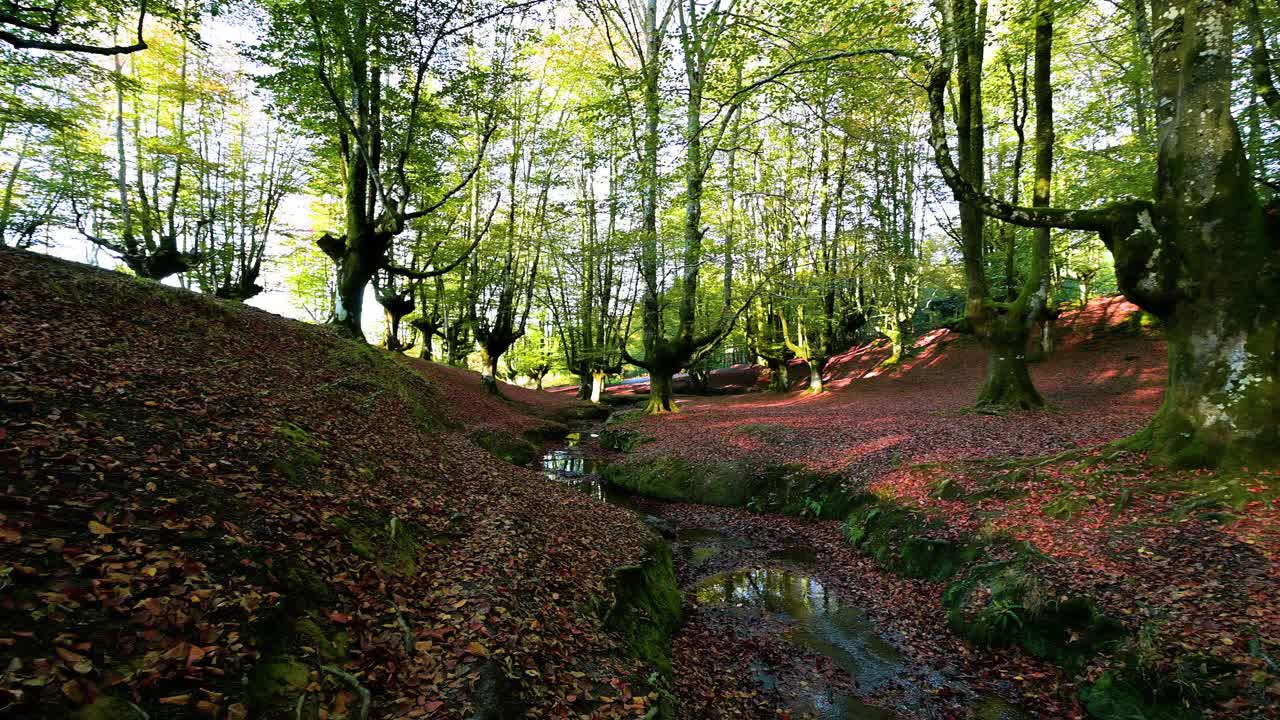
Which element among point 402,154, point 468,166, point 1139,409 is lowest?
point 1139,409

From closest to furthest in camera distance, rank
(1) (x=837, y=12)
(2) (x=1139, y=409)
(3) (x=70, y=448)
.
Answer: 1. (3) (x=70, y=448)
2. (1) (x=837, y=12)
3. (2) (x=1139, y=409)

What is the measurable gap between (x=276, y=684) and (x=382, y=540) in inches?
77.7

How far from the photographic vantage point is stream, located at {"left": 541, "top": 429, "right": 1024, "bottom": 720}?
479cm

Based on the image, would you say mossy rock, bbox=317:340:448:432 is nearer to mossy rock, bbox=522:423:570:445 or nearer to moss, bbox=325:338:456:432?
moss, bbox=325:338:456:432

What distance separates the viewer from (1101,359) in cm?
2009

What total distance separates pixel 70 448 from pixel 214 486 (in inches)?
36.1

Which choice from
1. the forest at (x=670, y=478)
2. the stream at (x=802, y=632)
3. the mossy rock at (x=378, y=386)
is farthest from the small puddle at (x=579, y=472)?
the mossy rock at (x=378, y=386)

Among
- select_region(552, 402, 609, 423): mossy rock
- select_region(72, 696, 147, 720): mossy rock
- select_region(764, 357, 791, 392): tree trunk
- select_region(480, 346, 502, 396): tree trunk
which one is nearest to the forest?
select_region(72, 696, 147, 720): mossy rock

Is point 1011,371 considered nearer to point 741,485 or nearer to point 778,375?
point 741,485

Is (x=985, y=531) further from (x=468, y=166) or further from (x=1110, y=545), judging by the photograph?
(x=468, y=166)

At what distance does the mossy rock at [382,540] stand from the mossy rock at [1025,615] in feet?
19.8

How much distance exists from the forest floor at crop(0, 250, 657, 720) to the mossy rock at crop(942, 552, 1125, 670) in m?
3.90

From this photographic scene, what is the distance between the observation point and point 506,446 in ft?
46.9

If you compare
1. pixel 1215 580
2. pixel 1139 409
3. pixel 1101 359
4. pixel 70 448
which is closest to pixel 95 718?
pixel 70 448
